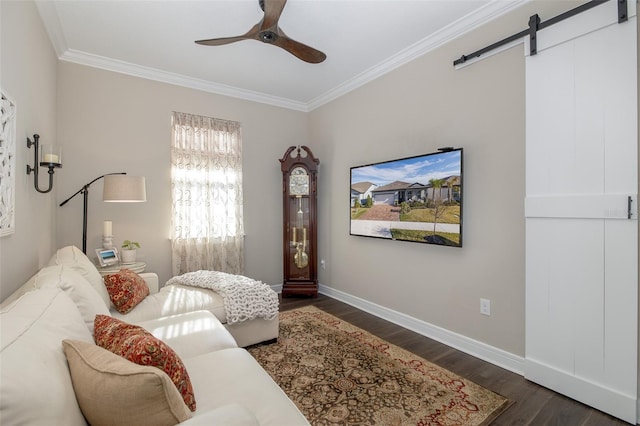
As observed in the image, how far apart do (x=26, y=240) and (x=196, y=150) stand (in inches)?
79.8

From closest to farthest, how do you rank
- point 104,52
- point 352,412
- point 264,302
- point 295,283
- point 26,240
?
1. point 352,412
2. point 26,240
3. point 264,302
4. point 104,52
5. point 295,283

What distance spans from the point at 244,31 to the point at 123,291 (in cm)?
238

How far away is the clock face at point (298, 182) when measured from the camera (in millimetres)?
4180

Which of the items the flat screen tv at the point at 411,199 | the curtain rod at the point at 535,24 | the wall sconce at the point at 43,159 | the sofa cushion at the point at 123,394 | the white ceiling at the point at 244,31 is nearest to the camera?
the sofa cushion at the point at 123,394

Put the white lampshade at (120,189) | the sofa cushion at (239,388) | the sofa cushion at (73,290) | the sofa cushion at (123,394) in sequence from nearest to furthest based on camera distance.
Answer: the sofa cushion at (123,394) → the sofa cushion at (239,388) → the sofa cushion at (73,290) → the white lampshade at (120,189)

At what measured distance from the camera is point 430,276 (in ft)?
9.62

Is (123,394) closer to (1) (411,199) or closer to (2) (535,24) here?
(1) (411,199)

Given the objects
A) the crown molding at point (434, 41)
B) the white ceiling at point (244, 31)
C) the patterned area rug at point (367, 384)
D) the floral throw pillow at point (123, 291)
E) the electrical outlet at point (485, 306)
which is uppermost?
the white ceiling at point (244, 31)

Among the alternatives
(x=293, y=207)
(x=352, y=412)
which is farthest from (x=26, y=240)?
(x=293, y=207)

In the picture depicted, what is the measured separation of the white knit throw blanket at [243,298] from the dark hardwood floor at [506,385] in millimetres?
1094

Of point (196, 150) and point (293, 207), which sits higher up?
point (196, 150)

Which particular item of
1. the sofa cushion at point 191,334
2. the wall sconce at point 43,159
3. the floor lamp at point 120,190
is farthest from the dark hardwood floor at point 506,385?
the wall sconce at point 43,159

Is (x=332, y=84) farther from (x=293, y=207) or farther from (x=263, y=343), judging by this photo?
(x=263, y=343)

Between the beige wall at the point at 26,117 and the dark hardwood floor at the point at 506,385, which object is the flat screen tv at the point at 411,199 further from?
the beige wall at the point at 26,117
